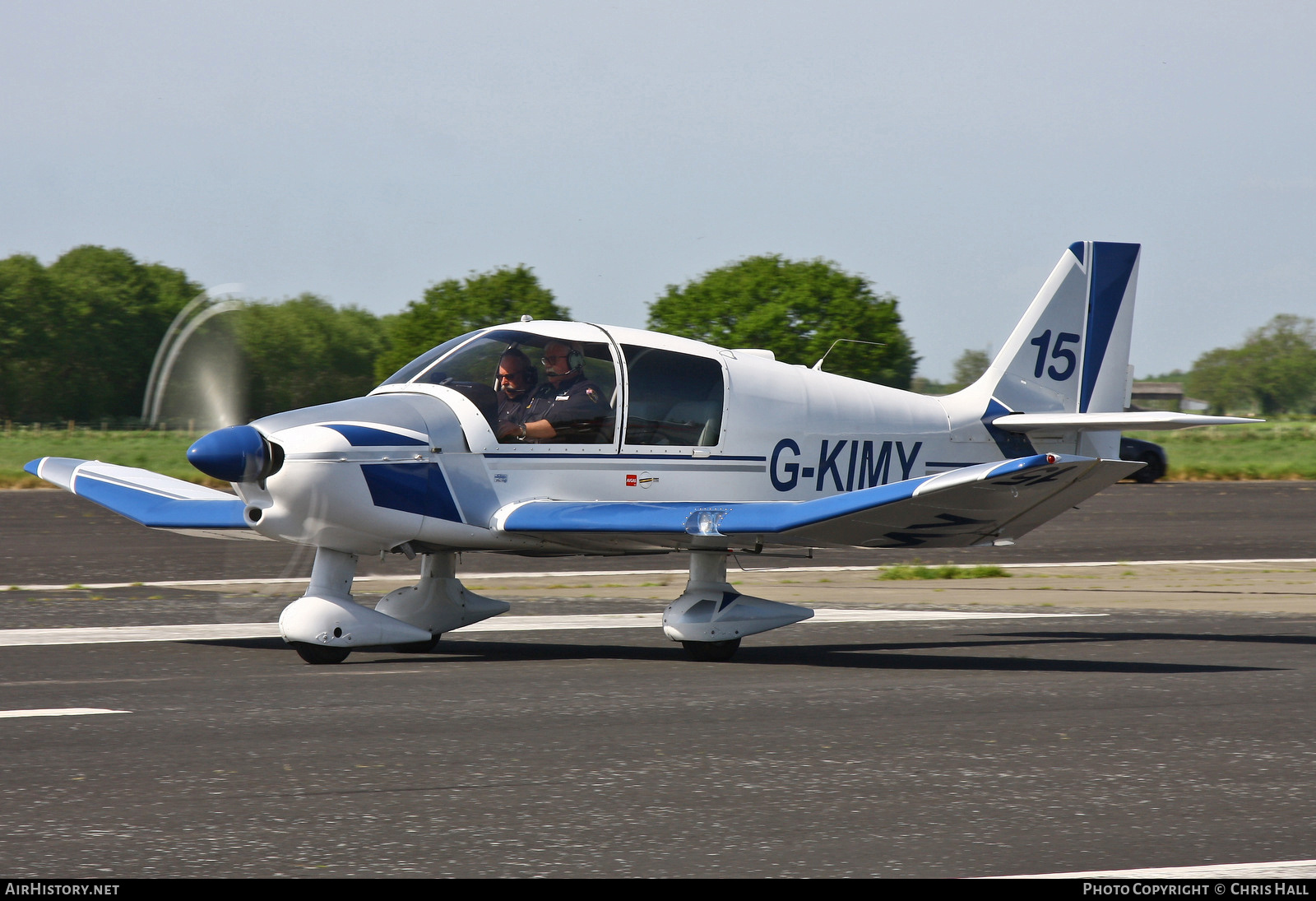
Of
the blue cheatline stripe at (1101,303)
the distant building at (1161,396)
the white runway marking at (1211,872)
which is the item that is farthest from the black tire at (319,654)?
the distant building at (1161,396)

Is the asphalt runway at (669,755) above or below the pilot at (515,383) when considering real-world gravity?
below

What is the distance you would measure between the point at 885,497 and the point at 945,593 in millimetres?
7001

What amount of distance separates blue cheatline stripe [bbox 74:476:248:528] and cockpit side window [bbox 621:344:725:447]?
289 cm

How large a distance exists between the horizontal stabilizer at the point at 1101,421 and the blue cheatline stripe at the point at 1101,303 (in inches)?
17.6

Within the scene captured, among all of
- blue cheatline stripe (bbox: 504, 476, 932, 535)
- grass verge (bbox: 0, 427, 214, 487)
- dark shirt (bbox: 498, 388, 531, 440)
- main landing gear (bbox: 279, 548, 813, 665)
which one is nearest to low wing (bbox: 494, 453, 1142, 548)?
blue cheatline stripe (bbox: 504, 476, 932, 535)

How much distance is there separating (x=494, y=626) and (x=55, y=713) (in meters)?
5.02

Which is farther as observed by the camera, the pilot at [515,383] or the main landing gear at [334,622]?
the pilot at [515,383]

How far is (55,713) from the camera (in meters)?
7.51

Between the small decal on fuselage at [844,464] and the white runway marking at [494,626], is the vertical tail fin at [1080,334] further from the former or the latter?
the white runway marking at [494,626]

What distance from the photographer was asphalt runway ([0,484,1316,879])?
4.70m

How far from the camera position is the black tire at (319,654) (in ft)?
30.8

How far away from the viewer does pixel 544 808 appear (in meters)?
5.33
